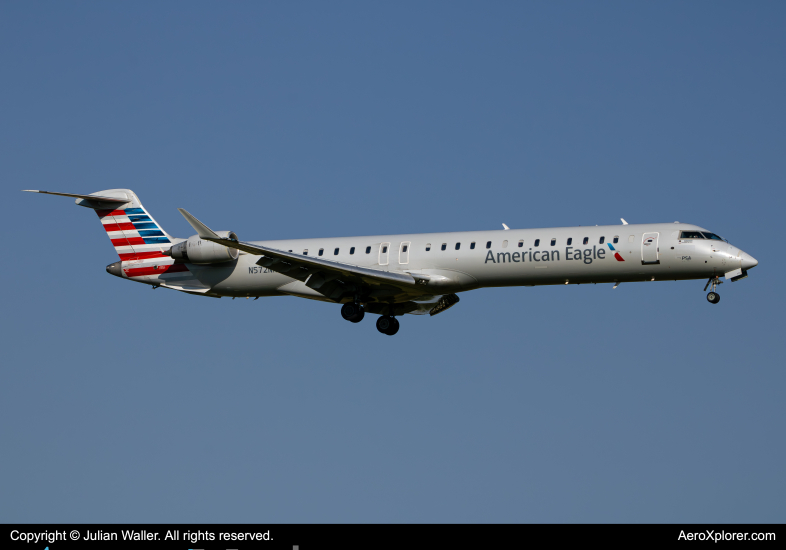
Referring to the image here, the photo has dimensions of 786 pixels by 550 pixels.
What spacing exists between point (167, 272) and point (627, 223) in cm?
1502

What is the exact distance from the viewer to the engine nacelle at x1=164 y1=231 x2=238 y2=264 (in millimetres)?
33594

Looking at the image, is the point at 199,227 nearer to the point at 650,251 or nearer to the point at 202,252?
the point at 202,252

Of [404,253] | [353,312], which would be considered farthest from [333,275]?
[404,253]

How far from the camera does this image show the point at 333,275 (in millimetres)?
32219

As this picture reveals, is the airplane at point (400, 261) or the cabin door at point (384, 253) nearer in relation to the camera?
the airplane at point (400, 261)

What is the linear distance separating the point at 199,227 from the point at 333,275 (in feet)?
14.9

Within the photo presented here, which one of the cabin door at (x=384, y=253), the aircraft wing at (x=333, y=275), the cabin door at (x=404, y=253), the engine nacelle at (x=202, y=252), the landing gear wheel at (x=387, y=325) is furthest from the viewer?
the landing gear wheel at (x=387, y=325)

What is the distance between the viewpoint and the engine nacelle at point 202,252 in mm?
33594

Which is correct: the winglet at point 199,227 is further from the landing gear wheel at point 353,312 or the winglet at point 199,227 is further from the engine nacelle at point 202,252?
the landing gear wheel at point 353,312

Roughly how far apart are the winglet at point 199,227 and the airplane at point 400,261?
0.10ft

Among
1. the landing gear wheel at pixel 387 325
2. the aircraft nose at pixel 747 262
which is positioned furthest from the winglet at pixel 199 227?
the aircraft nose at pixel 747 262

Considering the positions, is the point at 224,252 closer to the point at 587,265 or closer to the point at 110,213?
the point at 110,213

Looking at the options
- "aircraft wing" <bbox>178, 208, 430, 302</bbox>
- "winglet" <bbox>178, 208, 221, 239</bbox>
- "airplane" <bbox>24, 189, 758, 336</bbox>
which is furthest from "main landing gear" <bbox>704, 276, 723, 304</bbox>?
"winglet" <bbox>178, 208, 221, 239</bbox>
